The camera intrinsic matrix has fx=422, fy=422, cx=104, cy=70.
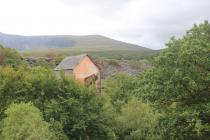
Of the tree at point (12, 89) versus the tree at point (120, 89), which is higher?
the tree at point (12, 89)

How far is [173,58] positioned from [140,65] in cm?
7052

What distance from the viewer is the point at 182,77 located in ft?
105

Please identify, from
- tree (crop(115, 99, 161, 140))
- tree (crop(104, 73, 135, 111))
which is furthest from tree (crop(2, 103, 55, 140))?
tree (crop(104, 73, 135, 111))

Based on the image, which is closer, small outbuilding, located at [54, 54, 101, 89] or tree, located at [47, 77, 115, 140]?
tree, located at [47, 77, 115, 140]

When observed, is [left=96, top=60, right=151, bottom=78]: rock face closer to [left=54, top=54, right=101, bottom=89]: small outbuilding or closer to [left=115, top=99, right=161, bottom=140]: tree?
[left=54, top=54, right=101, bottom=89]: small outbuilding

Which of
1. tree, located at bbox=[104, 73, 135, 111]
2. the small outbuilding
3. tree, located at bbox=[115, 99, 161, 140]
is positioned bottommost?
tree, located at bbox=[115, 99, 161, 140]

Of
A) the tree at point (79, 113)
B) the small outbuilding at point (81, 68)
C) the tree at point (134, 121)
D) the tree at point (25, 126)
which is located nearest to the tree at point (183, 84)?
the tree at point (25, 126)

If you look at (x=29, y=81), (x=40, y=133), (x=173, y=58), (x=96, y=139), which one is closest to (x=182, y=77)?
(x=173, y=58)

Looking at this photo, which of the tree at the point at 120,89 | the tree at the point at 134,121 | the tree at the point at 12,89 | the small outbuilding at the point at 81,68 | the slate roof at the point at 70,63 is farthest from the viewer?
the slate roof at the point at 70,63

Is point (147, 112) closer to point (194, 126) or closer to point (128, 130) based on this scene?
point (128, 130)

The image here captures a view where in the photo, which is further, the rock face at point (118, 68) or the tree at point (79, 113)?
the rock face at point (118, 68)

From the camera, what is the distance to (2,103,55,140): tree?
34.9 meters

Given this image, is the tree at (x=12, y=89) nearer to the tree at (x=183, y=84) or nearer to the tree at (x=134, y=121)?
the tree at (x=134, y=121)

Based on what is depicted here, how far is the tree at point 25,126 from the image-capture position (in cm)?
3494
